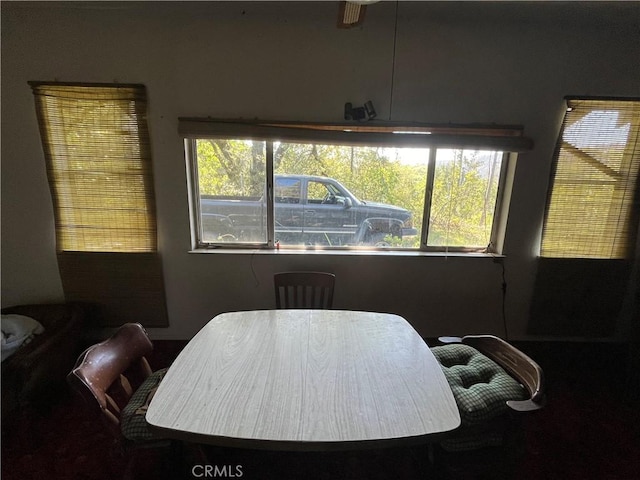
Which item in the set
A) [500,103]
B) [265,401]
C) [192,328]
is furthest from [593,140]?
[192,328]

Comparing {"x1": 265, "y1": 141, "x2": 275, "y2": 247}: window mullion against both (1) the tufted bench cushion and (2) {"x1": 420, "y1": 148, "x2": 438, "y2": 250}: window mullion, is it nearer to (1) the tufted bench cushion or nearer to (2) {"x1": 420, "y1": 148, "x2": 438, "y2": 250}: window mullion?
(2) {"x1": 420, "y1": 148, "x2": 438, "y2": 250}: window mullion

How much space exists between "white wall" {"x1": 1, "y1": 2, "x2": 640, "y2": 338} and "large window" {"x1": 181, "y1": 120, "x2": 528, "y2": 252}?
15 centimetres

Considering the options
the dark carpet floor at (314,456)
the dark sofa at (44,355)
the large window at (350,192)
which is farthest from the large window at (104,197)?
the dark carpet floor at (314,456)

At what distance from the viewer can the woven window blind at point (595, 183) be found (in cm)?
207

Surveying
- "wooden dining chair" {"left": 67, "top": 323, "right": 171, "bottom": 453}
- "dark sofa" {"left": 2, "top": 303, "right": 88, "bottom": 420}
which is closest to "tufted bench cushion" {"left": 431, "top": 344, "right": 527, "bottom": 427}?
"wooden dining chair" {"left": 67, "top": 323, "right": 171, "bottom": 453}

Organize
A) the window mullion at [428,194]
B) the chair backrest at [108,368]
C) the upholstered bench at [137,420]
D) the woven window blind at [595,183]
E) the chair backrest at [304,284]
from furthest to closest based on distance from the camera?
the window mullion at [428,194]
the woven window blind at [595,183]
the chair backrest at [304,284]
the upholstered bench at [137,420]
the chair backrest at [108,368]

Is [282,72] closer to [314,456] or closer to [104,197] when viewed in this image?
[104,197]

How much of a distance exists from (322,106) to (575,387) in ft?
8.48

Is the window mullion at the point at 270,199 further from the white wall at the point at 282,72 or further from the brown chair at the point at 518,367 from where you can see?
the brown chair at the point at 518,367

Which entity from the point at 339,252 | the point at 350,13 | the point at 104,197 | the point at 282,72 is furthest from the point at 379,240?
the point at 104,197

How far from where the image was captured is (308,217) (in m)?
2.28

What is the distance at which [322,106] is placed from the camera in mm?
2055

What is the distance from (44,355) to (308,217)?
186cm

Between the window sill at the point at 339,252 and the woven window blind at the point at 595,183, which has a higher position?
the woven window blind at the point at 595,183
